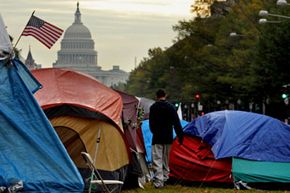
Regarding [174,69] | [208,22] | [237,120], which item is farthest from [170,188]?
[174,69]

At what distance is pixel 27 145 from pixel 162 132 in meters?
5.44

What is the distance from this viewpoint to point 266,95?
2470 inches

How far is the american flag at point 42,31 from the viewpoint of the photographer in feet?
57.3

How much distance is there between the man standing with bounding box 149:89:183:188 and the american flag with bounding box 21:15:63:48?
7.42 feet

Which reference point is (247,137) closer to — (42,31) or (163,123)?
(163,123)

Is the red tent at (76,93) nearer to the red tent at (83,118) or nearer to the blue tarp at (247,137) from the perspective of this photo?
the red tent at (83,118)

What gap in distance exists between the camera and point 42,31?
17.6 m

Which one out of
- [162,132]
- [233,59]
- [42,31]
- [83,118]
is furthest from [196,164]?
[233,59]

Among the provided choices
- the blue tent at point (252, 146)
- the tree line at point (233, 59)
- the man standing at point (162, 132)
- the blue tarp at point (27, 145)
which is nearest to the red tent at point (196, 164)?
the blue tent at point (252, 146)

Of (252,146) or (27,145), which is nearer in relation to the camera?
(27,145)

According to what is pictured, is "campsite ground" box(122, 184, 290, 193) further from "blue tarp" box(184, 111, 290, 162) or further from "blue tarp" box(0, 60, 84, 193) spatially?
"blue tarp" box(0, 60, 84, 193)

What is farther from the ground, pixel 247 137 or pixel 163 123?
pixel 163 123

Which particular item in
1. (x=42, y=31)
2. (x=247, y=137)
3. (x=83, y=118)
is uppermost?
(x=42, y=31)

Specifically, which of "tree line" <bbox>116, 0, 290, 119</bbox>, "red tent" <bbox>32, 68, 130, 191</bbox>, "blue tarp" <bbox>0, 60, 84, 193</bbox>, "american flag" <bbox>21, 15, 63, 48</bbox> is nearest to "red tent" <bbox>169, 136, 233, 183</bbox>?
"red tent" <bbox>32, 68, 130, 191</bbox>
